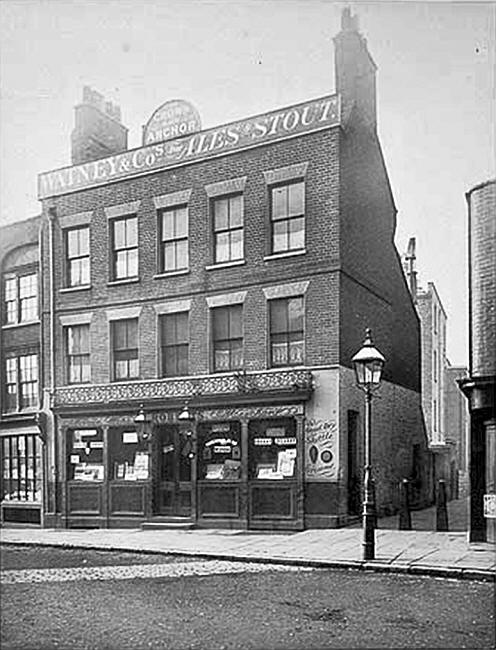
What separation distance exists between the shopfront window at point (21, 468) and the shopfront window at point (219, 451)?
20.7 inches

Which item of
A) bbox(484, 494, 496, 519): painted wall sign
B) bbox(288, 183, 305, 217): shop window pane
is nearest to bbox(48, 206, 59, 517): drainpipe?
bbox(288, 183, 305, 217): shop window pane

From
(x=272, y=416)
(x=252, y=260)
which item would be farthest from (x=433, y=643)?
(x=252, y=260)

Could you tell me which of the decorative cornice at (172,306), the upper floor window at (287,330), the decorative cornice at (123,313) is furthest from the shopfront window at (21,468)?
the upper floor window at (287,330)

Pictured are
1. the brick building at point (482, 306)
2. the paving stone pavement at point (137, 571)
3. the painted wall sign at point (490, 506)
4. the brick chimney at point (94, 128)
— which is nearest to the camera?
the paving stone pavement at point (137, 571)

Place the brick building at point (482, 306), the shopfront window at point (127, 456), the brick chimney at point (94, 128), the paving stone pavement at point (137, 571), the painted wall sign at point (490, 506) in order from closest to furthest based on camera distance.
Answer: the paving stone pavement at point (137, 571), the brick chimney at point (94, 128), the shopfront window at point (127, 456), the brick building at point (482, 306), the painted wall sign at point (490, 506)

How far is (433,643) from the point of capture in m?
2.32

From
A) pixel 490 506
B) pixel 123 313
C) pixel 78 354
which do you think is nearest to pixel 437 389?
pixel 490 506

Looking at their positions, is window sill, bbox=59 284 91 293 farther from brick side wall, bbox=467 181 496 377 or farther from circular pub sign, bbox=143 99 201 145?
brick side wall, bbox=467 181 496 377

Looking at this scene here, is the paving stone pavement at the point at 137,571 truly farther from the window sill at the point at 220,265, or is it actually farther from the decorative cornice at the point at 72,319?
the window sill at the point at 220,265

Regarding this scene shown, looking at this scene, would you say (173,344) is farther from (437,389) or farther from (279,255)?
(437,389)

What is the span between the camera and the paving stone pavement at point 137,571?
230 centimetres

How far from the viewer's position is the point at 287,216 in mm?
2518

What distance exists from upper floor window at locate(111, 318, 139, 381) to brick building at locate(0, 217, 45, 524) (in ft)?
0.81

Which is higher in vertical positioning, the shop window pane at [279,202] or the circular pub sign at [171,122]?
the circular pub sign at [171,122]
